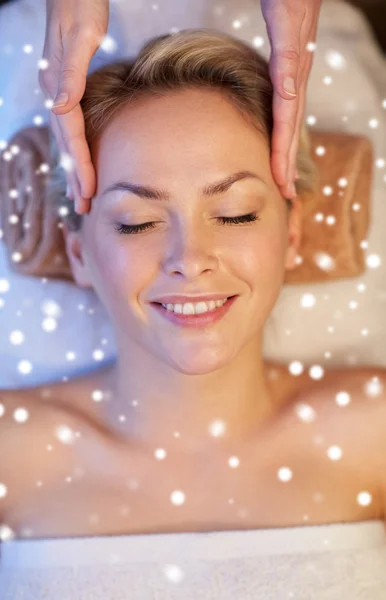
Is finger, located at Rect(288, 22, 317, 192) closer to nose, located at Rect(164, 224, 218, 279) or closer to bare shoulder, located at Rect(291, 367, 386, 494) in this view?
nose, located at Rect(164, 224, 218, 279)

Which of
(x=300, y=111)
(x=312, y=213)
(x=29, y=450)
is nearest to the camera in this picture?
(x=300, y=111)

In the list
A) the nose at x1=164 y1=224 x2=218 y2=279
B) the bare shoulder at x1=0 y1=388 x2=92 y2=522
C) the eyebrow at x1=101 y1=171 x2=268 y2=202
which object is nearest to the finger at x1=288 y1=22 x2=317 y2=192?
the eyebrow at x1=101 y1=171 x2=268 y2=202

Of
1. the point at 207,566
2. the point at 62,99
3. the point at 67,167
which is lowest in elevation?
the point at 207,566

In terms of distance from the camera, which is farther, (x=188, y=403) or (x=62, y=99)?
(x=188, y=403)

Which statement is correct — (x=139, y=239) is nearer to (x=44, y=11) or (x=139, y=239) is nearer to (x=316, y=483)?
(x=316, y=483)

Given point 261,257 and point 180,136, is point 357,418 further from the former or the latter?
point 180,136

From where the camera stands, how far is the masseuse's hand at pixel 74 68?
1147mm

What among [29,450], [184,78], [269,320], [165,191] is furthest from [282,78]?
[29,450]

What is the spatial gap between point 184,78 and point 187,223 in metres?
0.27

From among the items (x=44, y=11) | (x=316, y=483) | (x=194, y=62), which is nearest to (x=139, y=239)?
(x=194, y=62)

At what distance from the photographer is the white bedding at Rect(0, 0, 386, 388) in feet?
5.05

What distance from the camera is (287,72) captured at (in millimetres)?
1152

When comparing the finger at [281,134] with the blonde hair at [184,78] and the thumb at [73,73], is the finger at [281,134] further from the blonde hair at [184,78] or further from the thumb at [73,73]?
the thumb at [73,73]

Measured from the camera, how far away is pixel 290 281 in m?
1.54
